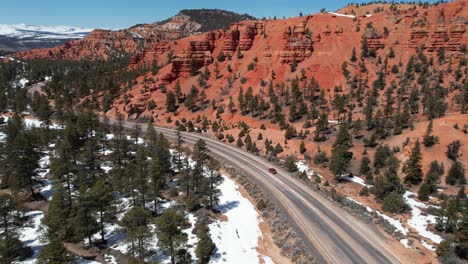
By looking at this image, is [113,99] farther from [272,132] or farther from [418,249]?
[418,249]

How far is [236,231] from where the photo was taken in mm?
40844

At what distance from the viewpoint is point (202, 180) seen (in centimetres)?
4988

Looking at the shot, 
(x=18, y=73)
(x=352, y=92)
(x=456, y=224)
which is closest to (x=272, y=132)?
(x=352, y=92)

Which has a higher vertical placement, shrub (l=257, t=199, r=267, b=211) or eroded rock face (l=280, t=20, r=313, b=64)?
eroded rock face (l=280, t=20, r=313, b=64)

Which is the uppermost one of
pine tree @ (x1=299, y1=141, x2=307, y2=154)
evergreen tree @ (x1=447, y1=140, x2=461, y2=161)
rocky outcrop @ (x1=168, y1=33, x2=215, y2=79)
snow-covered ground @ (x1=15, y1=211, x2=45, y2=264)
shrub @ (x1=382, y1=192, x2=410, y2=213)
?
rocky outcrop @ (x1=168, y1=33, x2=215, y2=79)

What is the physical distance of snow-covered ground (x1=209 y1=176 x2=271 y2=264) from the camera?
117 ft

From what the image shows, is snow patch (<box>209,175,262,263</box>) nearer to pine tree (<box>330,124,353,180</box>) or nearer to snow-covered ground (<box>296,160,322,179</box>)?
snow-covered ground (<box>296,160,322,179</box>)

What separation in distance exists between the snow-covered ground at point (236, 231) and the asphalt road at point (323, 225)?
4328 millimetres

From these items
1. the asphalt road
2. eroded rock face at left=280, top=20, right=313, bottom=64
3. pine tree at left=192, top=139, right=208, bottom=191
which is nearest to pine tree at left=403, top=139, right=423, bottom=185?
the asphalt road

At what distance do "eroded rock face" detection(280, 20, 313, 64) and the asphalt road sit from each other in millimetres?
61724

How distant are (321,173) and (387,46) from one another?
6860cm

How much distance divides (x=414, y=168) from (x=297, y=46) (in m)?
66.3

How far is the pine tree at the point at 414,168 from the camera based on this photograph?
177ft

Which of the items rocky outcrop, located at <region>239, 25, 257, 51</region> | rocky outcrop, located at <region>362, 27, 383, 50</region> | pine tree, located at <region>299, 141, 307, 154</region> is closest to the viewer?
pine tree, located at <region>299, 141, 307, 154</region>
